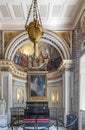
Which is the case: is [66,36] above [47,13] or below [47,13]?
below

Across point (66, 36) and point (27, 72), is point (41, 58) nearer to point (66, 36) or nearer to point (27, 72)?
point (27, 72)

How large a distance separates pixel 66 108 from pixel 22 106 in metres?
5.34

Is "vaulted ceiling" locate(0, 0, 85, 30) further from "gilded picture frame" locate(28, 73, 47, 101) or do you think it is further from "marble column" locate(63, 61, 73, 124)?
"gilded picture frame" locate(28, 73, 47, 101)

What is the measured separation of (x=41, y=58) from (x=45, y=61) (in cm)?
40

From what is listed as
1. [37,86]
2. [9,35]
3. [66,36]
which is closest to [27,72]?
[37,86]

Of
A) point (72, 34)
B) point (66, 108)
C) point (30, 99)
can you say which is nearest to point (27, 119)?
point (66, 108)

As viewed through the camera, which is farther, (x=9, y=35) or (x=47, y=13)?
Result: (x=9, y=35)

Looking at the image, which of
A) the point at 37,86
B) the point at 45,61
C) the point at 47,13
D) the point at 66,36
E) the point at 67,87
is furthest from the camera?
the point at 45,61

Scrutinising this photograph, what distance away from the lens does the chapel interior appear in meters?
13.3

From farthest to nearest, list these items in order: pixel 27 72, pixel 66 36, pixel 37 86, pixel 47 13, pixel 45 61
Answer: pixel 45 61 < pixel 37 86 < pixel 27 72 < pixel 66 36 < pixel 47 13

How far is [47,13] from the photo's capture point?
14.3 metres

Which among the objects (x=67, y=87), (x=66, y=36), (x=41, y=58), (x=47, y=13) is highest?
(x=47, y=13)

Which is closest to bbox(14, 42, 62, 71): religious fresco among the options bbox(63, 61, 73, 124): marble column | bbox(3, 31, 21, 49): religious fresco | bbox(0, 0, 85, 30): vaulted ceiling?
bbox(3, 31, 21, 49): religious fresco

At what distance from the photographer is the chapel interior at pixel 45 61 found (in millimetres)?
13273
